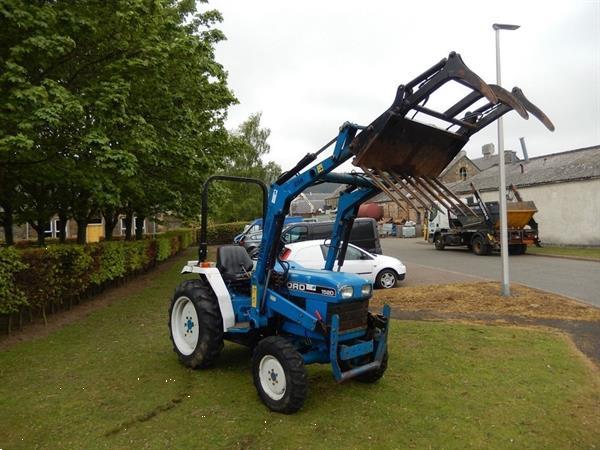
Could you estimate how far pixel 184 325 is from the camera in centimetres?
600

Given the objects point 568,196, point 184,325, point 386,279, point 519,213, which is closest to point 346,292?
point 184,325

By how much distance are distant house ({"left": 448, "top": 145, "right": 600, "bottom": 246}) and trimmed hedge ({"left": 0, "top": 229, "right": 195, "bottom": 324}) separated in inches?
909

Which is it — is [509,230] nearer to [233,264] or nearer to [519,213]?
[519,213]

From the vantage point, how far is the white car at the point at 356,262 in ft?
37.9

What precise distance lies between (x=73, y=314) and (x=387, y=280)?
Result: 7.62 meters

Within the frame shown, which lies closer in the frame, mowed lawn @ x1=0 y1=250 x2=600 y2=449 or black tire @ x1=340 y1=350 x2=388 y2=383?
mowed lawn @ x1=0 y1=250 x2=600 y2=449

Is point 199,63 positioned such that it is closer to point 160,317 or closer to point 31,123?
point 31,123

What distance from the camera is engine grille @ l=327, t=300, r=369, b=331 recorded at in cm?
457

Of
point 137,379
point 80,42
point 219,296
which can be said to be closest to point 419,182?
point 219,296

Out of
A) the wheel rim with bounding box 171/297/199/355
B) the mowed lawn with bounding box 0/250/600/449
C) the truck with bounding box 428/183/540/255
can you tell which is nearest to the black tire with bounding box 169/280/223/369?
the wheel rim with bounding box 171/297/199/355

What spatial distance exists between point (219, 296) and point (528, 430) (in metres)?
3.40

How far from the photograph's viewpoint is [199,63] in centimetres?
1069

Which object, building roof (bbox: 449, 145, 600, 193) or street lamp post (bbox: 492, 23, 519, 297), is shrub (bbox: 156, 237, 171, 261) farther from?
building roof (bbox: 449, 145, 600, 193)

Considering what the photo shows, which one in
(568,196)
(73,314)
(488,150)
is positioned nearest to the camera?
(73,314)
